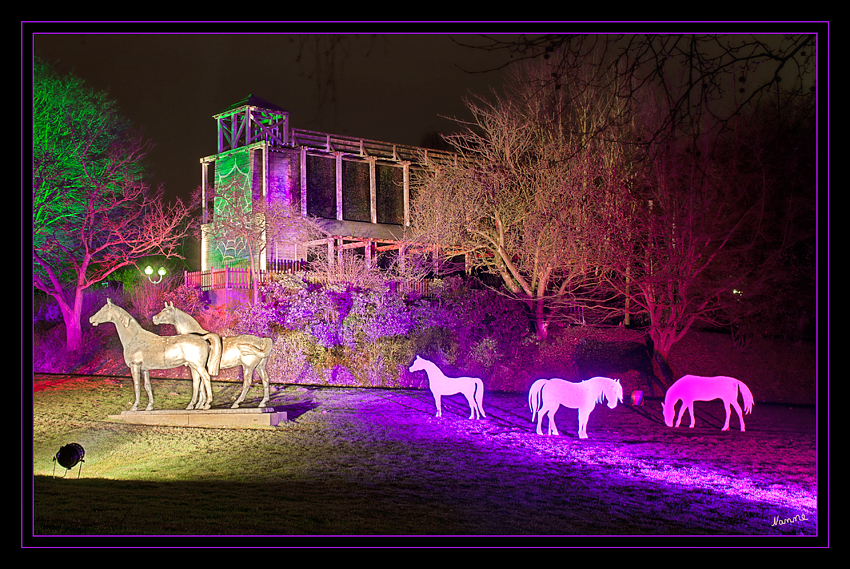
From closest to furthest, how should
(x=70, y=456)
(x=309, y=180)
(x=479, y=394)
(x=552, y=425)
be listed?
(x=70, y=456) → (x=552, y=425) → (x=479, y=394) → (x=309, y=180)

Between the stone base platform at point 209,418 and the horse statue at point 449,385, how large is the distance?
280 cm

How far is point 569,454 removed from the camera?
10.8 meters

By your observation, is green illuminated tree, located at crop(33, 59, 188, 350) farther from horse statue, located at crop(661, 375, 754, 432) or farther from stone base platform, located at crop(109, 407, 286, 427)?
horse statue, located at crop(661, 375, 754, 432)

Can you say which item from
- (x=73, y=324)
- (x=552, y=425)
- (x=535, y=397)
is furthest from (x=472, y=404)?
(x=73, y=324)

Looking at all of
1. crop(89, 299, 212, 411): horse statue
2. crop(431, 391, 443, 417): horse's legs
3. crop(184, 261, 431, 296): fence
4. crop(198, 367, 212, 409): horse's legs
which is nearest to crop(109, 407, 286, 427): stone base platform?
crop(198, 367, 212, 409): horse's legs

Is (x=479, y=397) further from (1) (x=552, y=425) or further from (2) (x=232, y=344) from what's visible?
(2) (x=232, y=344)

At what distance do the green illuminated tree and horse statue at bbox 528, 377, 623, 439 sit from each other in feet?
48.0

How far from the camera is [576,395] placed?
11.6 m

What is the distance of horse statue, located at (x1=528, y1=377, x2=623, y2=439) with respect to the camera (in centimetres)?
Result: 1160

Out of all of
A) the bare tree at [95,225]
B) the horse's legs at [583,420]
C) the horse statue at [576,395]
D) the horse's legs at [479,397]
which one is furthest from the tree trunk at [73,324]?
the horse's legs at [583,420]

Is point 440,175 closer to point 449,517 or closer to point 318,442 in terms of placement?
point 318,442

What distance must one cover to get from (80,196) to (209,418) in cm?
1306

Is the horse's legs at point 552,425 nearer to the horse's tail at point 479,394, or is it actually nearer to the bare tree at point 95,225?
the horse's tail at point 479,394

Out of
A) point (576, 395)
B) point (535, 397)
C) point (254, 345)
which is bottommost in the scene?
point (535, 397)
